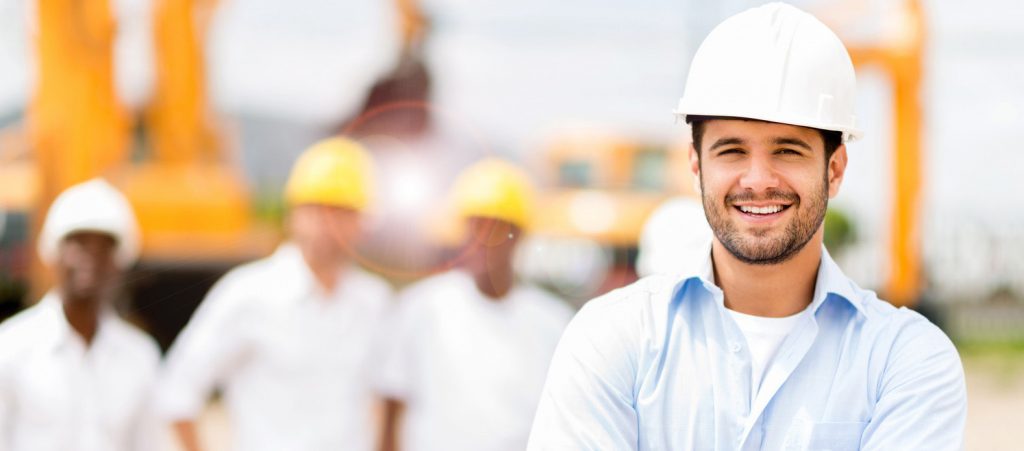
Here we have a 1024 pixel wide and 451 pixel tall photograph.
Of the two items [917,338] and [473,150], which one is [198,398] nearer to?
[917,338]

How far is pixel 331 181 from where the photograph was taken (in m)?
4.72

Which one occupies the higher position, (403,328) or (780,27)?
(780,27)

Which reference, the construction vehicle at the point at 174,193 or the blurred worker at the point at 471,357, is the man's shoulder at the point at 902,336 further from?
the construction vehicle at the point at 174,193

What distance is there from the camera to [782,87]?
5.97 ft

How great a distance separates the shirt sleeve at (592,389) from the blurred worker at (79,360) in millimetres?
2424

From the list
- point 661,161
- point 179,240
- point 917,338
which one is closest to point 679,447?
point 917,338

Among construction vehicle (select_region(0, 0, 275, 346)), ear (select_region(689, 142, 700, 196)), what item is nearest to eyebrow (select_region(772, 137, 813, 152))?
ear (select_region(689, 142, 700, 196))

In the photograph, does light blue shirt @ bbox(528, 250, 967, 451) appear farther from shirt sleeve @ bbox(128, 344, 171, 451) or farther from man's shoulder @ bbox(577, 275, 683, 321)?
shirt sleeve @ bbox(128, 344, 171, 451)

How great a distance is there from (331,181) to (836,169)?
120 inches

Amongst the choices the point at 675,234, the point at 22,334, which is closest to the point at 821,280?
the point at 675,234

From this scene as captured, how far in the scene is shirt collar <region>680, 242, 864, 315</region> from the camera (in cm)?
187

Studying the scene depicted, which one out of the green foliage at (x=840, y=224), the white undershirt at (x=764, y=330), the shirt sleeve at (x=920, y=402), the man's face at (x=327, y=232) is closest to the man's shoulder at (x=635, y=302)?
the white undershirt at (x=764, y=330)

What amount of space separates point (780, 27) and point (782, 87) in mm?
102

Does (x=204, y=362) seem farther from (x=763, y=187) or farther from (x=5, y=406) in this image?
(x=763, y=187)
